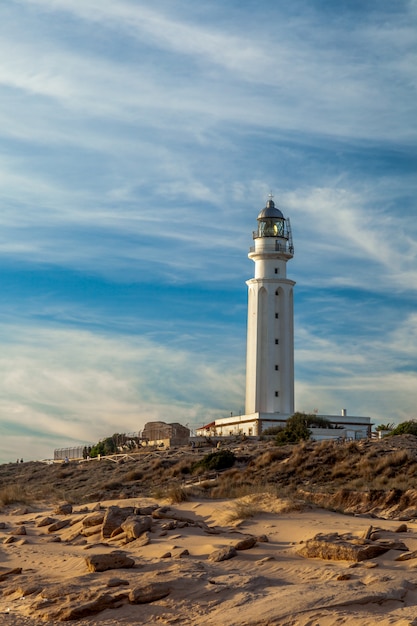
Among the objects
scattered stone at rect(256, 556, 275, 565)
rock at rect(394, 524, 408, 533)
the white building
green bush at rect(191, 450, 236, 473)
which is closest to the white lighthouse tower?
the white building

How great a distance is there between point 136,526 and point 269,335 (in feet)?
149

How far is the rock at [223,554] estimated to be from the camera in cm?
1384

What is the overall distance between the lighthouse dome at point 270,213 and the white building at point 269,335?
0.47m

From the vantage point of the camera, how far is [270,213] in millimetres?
64875

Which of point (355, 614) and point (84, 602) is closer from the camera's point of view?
point (355, 614)

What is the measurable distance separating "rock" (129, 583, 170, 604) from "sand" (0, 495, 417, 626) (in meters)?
0.08

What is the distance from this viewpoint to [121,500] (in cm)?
2225

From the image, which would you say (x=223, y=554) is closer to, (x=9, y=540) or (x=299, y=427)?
(x=9, y=540)

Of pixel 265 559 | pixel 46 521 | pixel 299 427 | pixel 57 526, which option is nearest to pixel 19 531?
pixel 57 526

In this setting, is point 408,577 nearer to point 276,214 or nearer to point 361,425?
point 361,425

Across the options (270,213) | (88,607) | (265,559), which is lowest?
(88,607)

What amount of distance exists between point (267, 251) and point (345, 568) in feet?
167

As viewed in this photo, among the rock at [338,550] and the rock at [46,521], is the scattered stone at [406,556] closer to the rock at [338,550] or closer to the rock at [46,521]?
the rock at [338,550]

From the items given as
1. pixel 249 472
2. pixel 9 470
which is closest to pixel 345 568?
pixel 249 472
